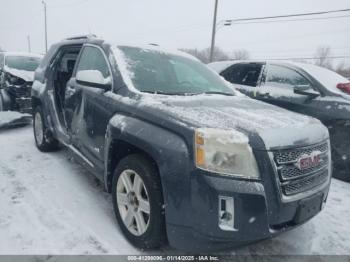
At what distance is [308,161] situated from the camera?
2480 millimetres

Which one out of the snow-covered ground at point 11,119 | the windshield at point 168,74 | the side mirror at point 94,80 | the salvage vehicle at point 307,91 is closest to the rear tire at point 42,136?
the snow-covered ground at point 11,119

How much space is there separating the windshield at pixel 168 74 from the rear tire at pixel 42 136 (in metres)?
2.31

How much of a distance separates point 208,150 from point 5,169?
3469mm

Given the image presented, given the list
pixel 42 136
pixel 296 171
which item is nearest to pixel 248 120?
pixel 296 171

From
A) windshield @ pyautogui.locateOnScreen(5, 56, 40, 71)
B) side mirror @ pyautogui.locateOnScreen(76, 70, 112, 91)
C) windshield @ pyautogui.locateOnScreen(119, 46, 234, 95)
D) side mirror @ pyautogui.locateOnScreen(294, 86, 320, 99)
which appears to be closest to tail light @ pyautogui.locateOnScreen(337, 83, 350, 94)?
side mirror @ pyautogui.locateOnScreen(294, 86, 320, 99)

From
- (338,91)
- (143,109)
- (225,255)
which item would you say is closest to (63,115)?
(143,109)

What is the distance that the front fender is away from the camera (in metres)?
2.24

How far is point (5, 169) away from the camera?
4.49 meters

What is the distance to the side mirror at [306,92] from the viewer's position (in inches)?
199

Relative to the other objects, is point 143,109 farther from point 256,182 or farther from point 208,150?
point 256,182

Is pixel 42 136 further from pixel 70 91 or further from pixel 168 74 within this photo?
pixel 168 74

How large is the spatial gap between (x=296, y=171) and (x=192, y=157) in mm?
804

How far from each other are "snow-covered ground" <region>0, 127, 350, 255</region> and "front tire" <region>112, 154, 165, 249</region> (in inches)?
7.2

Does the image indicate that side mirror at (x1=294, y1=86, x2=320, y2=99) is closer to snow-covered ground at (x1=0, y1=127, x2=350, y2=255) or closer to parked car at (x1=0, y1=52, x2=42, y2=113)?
snow-covered ground at (x1=0, y1=127, x2=350, y2=255)
